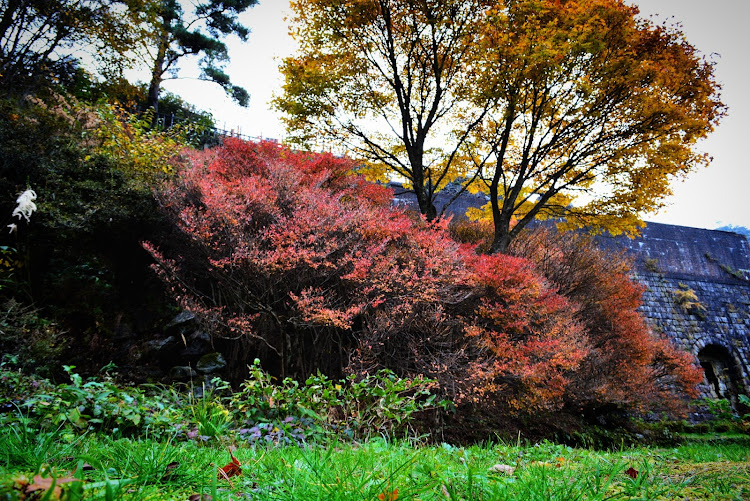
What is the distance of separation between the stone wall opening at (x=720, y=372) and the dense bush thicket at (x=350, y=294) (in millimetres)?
14714

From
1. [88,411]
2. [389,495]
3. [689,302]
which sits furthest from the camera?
[689,302]

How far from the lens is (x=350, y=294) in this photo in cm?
559

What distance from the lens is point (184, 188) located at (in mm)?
6121

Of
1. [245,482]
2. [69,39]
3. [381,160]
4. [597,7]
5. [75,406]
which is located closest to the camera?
[245,482]

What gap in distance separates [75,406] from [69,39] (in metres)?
9.46

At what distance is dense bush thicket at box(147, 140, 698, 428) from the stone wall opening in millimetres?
14714

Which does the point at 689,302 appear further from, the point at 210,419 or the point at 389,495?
the point at 389,495

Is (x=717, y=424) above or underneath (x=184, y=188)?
underneath

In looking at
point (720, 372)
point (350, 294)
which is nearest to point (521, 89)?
point (350, 294)

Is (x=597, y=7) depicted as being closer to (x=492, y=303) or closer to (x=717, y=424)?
(x=492, y=303)

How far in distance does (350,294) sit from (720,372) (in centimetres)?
1947

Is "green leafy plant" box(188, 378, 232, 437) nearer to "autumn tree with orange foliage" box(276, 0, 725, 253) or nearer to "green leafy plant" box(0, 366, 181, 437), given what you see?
"green leafy plant" box(0, 366, 181, 437)

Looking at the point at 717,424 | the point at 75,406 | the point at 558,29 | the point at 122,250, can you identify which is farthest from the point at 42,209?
the point at 717,424

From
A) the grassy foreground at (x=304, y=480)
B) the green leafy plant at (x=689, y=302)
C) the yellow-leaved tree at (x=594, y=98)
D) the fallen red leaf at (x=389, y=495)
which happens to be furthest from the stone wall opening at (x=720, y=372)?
the fallen red leaf at (x=389, y=495)
